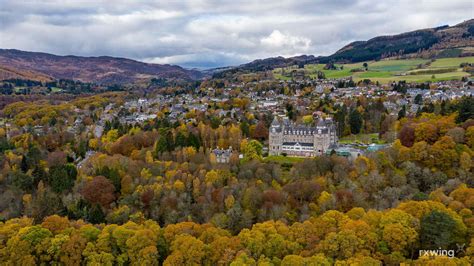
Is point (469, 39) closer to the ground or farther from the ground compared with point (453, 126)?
farther from the ground

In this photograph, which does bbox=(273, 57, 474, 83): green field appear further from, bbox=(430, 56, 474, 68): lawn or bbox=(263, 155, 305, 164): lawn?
bbox=(263, 155, 305, 164): lawn

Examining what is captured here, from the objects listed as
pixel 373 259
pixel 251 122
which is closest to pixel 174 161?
pixel 251 122

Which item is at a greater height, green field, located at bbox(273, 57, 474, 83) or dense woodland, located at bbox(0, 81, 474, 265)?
green field, located at bbox(273, 57, 474, 83)

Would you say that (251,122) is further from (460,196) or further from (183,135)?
(460,196)

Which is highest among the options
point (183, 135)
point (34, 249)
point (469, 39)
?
point (469, 39)

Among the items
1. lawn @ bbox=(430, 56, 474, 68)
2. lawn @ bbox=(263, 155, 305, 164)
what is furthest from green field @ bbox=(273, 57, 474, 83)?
lawn @ bbox=(263, 155, 305, 164)
